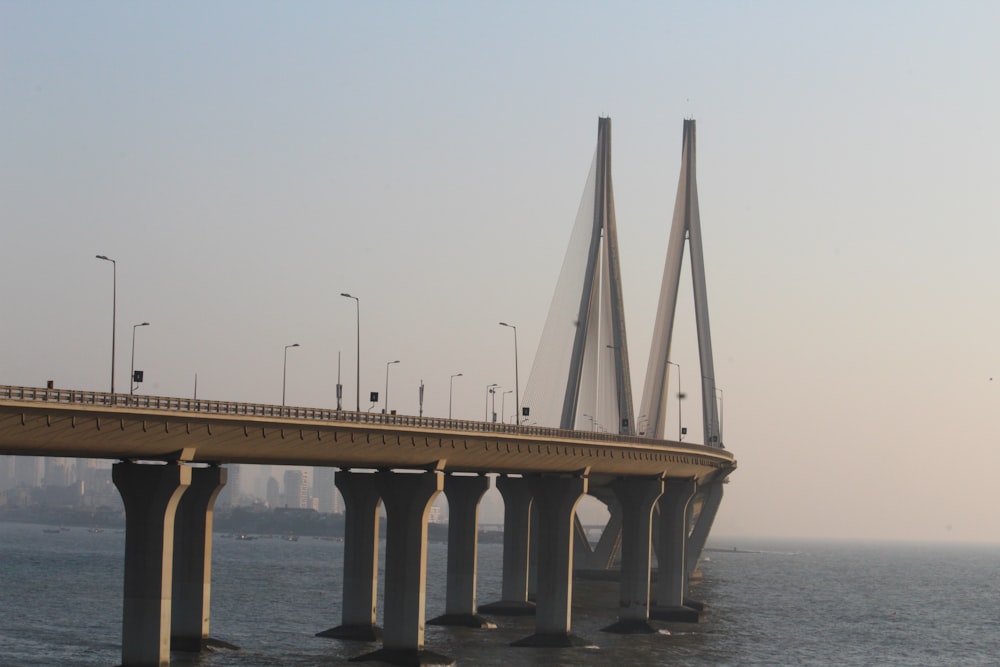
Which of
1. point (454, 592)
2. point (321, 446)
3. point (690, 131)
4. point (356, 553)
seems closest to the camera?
point (321, 446)

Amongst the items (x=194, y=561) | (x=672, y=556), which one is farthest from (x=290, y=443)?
(x=672, y=556)

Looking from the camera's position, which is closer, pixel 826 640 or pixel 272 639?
pixel 272 639

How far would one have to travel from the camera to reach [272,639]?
A: 91.7 meters

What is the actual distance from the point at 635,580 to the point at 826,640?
1487 cm

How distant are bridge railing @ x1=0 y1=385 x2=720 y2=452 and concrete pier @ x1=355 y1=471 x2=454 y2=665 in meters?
3.47

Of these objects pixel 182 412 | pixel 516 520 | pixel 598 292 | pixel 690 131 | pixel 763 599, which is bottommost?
pixel 763 599

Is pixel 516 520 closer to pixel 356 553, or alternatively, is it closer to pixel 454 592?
pixel 454 592

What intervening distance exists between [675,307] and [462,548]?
33383mm

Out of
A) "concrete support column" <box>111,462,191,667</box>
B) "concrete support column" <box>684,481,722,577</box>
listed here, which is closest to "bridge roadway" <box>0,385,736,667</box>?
"concrete support column" <box>111,462,191,667</box>

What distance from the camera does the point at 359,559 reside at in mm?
88625

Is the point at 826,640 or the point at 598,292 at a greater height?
the point at 598,292

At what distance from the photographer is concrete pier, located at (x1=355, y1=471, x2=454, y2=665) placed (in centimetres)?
7888

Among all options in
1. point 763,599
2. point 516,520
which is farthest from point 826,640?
point 763,599

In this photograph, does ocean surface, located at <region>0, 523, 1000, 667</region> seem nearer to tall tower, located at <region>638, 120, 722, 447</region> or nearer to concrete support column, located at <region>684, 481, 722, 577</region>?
concrete support column, located at <region>684, 481, 722, 577</region>
